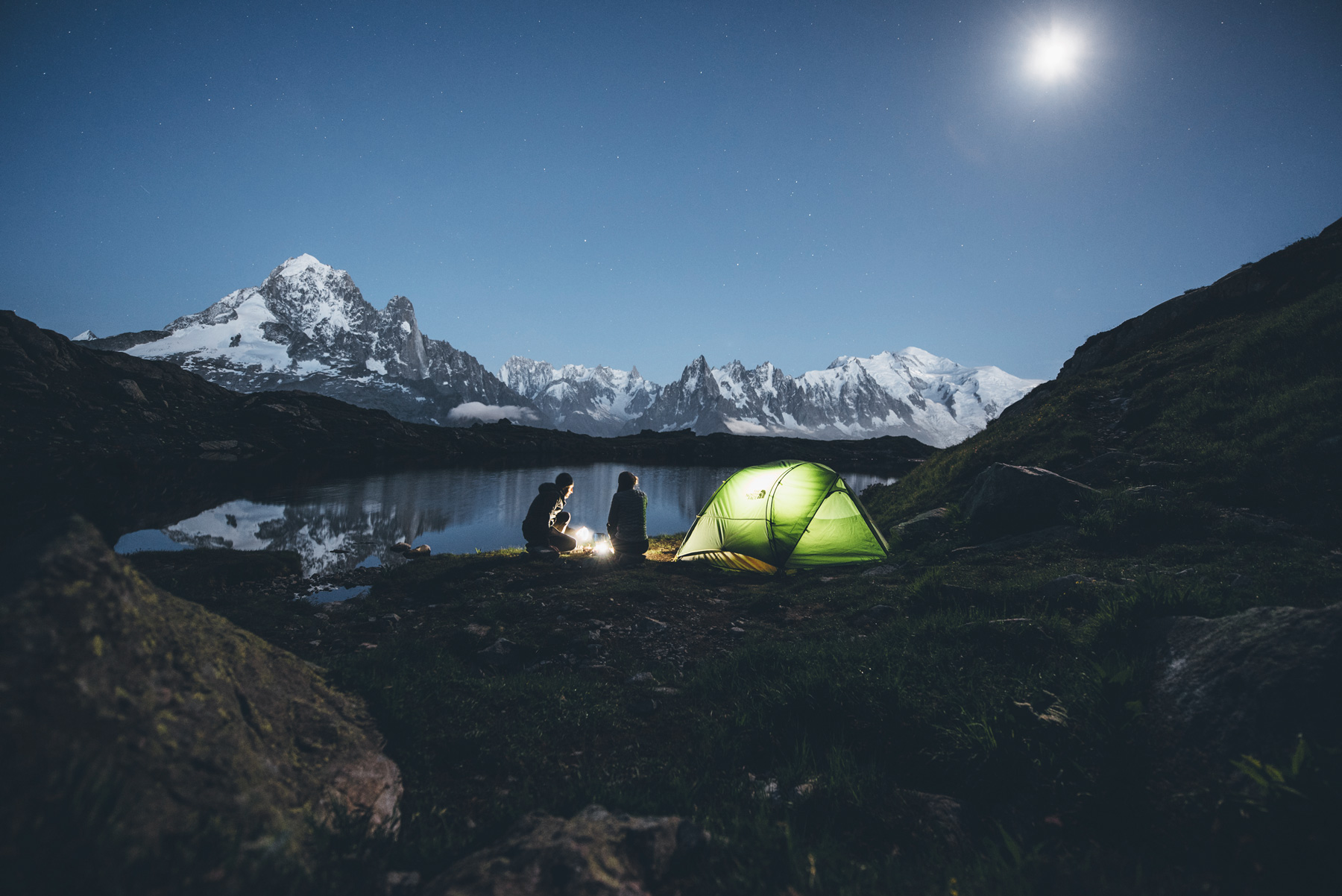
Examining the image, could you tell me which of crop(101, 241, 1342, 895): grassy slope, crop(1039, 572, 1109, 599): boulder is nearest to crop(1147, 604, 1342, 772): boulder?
crop(101, 241, 1342, 895): grassy slope

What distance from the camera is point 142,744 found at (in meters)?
2.38

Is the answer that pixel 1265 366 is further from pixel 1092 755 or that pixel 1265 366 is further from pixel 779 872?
pixel 779 872

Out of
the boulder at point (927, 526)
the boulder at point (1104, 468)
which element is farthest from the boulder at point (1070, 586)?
the boulder at point (1104, 468)

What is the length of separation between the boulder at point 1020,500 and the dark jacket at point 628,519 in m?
8.79

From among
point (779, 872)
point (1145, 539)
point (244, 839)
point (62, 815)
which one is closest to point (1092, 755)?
point (779, 872)

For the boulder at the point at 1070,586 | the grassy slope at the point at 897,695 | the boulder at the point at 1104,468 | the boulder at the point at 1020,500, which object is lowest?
the grassy slope at the point at 897,695

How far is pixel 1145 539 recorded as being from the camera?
9.38 meters

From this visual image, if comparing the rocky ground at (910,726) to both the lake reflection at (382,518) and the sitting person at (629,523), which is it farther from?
the lake reflection at (382,518)

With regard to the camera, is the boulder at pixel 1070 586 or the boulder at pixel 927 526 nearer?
the boulder at pixel 1070 586

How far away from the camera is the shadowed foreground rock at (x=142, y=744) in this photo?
1.94m

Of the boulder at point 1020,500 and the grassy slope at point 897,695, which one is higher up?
the boulder at point 1020,500

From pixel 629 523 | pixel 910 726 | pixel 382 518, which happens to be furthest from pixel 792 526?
pixel 382 518

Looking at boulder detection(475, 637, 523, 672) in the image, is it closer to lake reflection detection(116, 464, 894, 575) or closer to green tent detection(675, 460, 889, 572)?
green tent detection(675, 460, 889, 572)

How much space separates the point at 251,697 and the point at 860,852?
4.35 m
